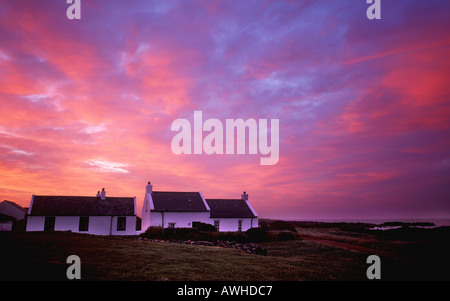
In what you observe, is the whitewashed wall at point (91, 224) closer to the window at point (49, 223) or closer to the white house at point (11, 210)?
the window at point (49, 223)

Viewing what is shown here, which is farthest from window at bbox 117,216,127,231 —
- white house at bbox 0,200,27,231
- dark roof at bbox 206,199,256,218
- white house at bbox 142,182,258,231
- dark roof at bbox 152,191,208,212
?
white house at bbox 0,200,27,231

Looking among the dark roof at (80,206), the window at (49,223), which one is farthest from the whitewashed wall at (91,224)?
the dark roof at (80,206)

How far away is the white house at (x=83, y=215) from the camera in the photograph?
36403mm

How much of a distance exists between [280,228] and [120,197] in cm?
2565

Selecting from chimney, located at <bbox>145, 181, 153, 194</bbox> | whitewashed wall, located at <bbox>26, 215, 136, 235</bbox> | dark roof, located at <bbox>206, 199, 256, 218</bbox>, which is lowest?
whitewashed wall, located at <bbox>26, 215, 136, 235</bbox>

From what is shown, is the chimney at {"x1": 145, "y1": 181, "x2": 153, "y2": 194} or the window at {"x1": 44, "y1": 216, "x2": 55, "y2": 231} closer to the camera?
the window at {"x1": 44, "y1": 216, "x2": 55, "y2": 231}

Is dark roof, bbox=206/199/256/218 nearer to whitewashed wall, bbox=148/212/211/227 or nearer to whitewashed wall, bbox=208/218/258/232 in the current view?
whitewashed wall, bbox=208/218/258/232

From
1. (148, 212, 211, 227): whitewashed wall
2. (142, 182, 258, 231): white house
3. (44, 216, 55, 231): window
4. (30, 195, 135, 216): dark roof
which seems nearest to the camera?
(44, 216, 55, 231): window

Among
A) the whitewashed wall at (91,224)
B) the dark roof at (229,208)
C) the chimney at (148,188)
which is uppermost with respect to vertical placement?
the chimney at (148,188)

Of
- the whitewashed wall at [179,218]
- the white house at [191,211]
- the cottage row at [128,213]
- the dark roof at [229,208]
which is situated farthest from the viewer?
the dark roof at [229,208]

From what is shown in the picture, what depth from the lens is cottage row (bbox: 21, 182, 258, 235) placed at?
36.9m
